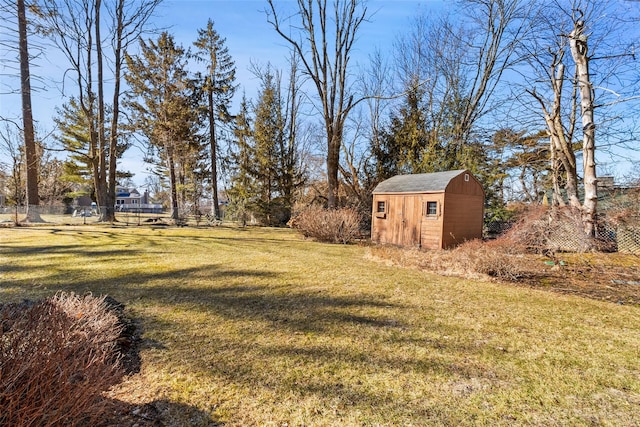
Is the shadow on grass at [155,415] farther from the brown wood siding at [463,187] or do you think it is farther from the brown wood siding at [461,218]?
the brown wood siding at [463,187]

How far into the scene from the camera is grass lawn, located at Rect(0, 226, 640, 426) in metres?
2.12

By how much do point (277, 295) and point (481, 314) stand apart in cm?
285

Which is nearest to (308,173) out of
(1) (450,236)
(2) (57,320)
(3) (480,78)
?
(3) (480,78)

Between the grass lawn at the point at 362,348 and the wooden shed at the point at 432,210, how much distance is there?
12.8 feet

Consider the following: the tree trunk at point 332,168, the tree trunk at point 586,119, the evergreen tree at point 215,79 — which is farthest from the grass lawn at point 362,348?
the evergreen tree at point 215,79

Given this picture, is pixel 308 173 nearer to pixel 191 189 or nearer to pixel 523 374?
pixel 191 189

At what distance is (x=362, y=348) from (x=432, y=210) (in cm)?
762

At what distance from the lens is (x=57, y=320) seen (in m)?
2.18

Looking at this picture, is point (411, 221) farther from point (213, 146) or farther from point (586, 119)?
point (213, 146)

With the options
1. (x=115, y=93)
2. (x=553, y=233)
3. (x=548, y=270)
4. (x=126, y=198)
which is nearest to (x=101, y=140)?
(x=115, y=93)

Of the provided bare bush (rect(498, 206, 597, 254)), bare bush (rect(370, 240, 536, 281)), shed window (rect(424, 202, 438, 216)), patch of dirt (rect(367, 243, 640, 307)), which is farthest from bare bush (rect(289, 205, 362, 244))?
bare bush (rect(498, 206, 597, 254))

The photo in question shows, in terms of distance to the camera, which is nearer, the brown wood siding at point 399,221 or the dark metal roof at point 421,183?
the dark metal roof at point 421,183

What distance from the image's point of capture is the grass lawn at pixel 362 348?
2125 millimetres

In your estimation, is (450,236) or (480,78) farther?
(480,78)
